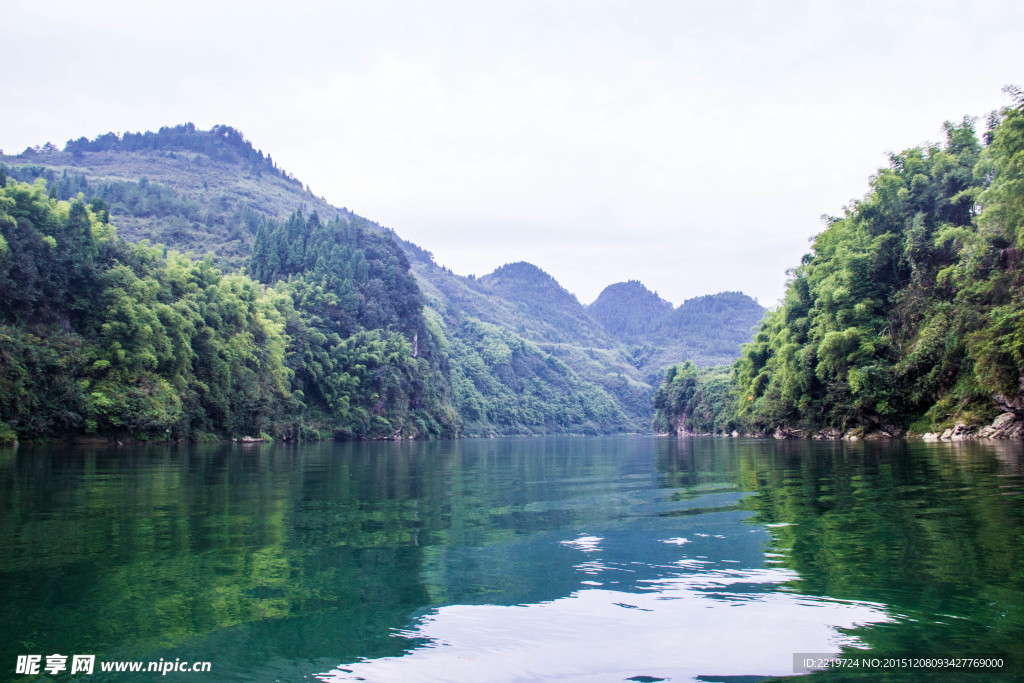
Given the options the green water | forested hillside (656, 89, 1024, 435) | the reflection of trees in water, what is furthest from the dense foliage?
forested hillside (656, 89, 1024, 435)

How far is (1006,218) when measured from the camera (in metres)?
30.8

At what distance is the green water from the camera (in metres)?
4.67

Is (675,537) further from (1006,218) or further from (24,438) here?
(24,438)

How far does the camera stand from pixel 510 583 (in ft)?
21.5

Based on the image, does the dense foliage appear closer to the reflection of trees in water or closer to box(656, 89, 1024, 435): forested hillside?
the reflection of trees in water

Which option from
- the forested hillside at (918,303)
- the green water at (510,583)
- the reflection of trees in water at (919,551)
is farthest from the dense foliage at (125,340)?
the forested hillside at (918,303)

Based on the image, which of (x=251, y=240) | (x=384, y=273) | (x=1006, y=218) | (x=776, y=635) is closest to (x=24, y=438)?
(x=776, y=635)

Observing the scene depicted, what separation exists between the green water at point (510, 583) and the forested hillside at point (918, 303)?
23.2 m

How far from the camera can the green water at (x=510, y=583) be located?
467 centimetres

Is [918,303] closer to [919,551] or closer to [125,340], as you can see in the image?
[919,551]

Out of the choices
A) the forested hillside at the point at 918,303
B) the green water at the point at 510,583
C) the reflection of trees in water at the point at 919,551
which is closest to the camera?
the green water at the point at 510,583

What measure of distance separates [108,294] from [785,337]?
5003 cm

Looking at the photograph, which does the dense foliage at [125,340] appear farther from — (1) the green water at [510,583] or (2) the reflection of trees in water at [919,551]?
(2) the reflection of trees in water at [919,551]

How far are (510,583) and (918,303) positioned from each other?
136 ft
